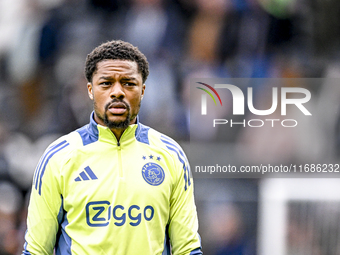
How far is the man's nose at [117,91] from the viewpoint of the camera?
168cm

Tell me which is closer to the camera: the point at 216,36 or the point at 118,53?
the point at 118,53

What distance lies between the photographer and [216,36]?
2.83 meters

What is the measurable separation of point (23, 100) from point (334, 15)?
8.13 ft

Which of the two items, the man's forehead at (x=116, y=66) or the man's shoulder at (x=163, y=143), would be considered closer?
the man's forehead at (x=116, y=66)

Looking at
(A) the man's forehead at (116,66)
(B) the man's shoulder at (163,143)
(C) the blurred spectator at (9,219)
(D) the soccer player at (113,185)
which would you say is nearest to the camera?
(D) the soccer player at (113,185)

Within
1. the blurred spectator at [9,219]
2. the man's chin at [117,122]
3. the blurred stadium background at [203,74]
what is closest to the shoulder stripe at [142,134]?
the man's chin at [117,122]

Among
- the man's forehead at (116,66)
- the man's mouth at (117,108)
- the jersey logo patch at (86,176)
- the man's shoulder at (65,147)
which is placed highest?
the man's forehead at (116,66)

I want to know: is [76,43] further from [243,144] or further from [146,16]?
[243,144]

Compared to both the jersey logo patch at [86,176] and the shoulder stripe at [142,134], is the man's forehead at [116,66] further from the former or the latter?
the jersey logo patch at [86,176]

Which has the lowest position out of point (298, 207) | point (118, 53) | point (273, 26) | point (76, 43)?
point (298, 207)

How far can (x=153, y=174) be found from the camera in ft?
5.64

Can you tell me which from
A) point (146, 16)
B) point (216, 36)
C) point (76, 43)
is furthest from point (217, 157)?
point (76, 43)

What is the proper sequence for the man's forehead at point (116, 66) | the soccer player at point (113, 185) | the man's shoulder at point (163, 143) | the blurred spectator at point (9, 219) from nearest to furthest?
the soccer player at point (113, 185) → the man's forehead at point (116, 66) → the man's shoulder at point (163, 143) → the blurred spectator at point (9, 219)

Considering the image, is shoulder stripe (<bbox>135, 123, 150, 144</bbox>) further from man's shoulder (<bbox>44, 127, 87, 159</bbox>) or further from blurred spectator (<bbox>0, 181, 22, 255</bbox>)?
blurred spectator (<bbox>0, 181, 22, 255</bbox>)
